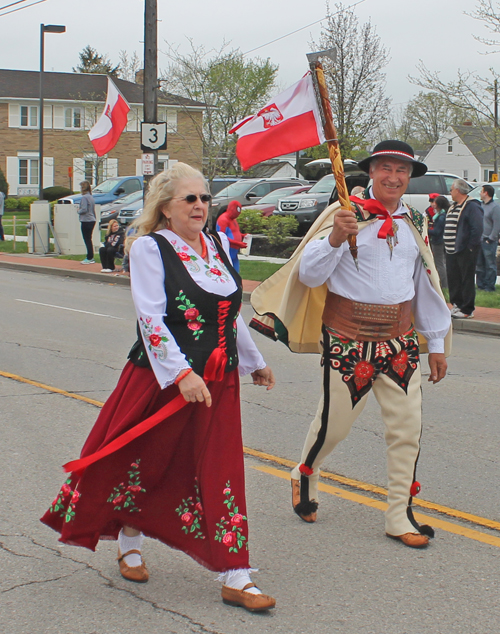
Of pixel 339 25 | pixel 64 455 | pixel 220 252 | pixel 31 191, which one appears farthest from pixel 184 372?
pixel 31 191

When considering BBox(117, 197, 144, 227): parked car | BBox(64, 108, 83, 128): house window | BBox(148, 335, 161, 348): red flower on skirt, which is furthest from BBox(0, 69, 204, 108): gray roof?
BBox(148, 335, 161, 348): red flower on skirt

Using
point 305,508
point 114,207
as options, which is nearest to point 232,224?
point 305,508

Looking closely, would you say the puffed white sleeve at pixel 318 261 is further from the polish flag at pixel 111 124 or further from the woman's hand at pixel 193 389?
the polish flag at pixel 111 124

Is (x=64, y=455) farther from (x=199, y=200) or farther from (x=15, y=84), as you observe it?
(x=15, y=84)

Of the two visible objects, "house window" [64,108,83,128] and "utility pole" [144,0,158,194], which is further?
"house window" [64,108,83,128]

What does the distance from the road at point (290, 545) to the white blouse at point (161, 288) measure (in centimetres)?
98

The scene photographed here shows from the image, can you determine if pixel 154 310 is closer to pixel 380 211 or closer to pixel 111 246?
pixel 380 211

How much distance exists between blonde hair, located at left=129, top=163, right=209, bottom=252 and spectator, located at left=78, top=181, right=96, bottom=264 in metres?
16.9

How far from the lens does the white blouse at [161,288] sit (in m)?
3.20

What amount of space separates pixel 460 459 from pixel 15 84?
54176mm

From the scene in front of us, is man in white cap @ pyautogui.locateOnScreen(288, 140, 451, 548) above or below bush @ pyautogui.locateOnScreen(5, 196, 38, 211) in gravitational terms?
below

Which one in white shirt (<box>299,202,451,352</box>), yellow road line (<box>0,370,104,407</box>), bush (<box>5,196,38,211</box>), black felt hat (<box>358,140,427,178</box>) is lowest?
yellow road line (<box>0,370,104,407</box>)

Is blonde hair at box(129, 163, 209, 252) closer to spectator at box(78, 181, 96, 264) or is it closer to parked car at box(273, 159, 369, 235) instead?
spectator at box(78, 181, 96, 264)

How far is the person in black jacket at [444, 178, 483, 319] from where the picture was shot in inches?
483
